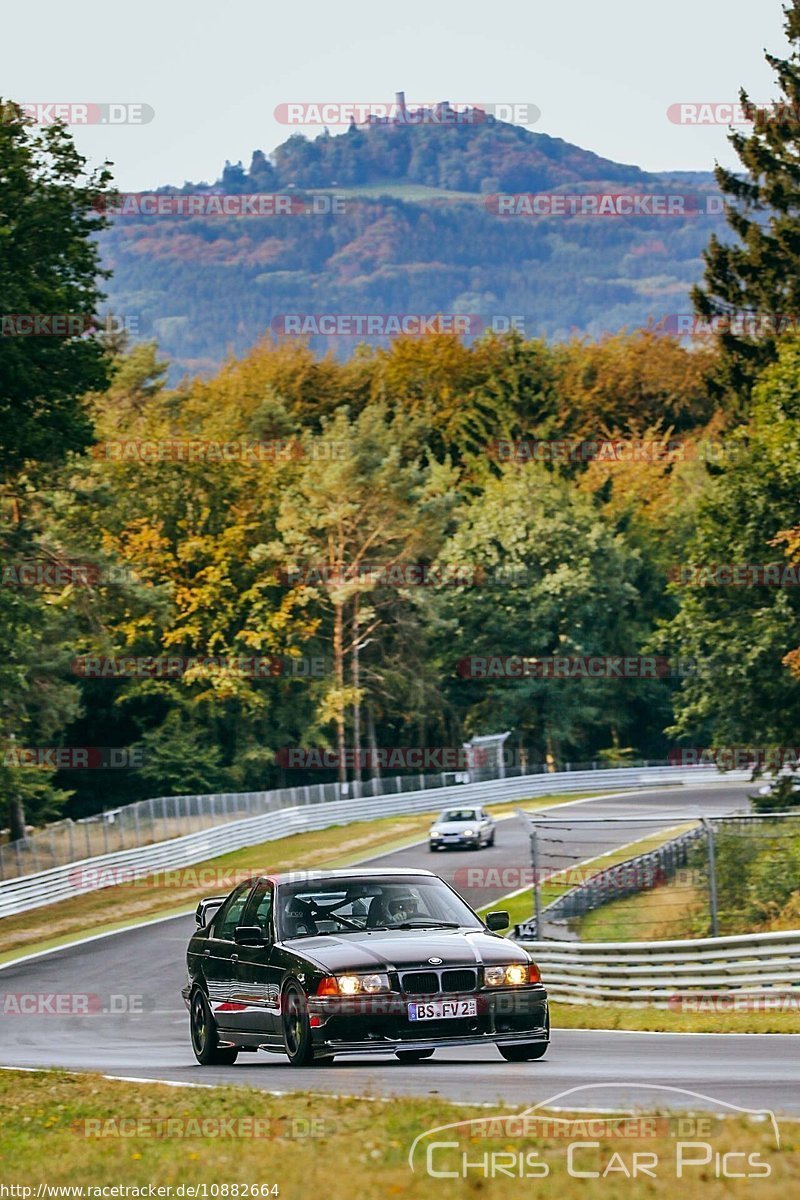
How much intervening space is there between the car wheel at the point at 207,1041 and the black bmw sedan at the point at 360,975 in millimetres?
13

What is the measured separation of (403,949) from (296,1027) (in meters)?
1.05

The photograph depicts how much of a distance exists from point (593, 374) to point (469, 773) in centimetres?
3965

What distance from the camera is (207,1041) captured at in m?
14.5

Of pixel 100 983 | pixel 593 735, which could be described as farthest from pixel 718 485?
pixel 593 735

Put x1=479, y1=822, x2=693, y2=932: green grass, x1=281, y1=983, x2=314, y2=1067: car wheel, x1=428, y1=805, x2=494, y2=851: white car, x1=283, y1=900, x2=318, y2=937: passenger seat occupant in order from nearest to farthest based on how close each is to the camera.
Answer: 1. x1=281, y1=983, x2=314, y2=1067: car wheel
2. x1=283, y1=900, x2=318, y2=937: passenger seat occupant
3. x1=479, y1=822, x2=693, y2=932: green grass
4. x1=428, y1=805, x2=494, y2=851: white car

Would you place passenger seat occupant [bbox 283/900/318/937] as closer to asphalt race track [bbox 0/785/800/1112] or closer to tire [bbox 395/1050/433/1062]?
asphalt race track [bbox 0/785/800/1112]

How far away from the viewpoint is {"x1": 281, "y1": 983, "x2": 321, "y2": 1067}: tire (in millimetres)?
12500

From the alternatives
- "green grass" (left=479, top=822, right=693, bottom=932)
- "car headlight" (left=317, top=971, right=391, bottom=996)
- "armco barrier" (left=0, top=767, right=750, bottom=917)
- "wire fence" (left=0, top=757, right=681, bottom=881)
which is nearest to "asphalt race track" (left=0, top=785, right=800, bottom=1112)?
"car headlight" (left=317, top=971, right=391, bottom=996)

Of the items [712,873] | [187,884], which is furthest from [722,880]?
[187,884]

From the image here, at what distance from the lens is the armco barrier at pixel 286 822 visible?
44844 mm

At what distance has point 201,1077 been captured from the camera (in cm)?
1325

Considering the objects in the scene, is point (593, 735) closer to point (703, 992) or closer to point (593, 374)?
point (593, 374)

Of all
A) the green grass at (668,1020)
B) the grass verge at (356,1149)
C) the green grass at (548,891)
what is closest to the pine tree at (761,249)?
the green grass at (548,891)

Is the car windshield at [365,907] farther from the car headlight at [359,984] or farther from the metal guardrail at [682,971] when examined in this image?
the metal guardrail at [682,971]
